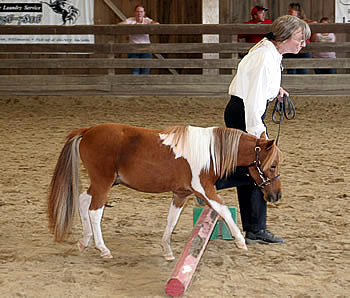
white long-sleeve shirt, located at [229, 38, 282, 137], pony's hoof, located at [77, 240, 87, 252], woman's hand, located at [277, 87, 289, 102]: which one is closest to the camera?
white long-sleeve shirt, located at [229, 38, 282, 137]

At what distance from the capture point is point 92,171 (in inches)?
157

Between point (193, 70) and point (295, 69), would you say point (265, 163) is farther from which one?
point (193, 70)

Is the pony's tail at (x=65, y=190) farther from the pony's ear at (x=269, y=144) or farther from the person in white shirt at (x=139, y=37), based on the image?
the person in white shirt at (x=139, y=37)

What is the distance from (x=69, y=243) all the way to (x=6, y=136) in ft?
15.3

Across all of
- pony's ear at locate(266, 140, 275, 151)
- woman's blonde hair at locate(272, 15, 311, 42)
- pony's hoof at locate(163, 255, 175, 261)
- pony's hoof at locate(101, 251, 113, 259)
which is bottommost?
pony's hoof at locate(163, 255, 175, 261)

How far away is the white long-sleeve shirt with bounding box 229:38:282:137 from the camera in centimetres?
404

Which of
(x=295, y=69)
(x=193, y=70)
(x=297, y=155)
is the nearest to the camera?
(x=297, y=155)

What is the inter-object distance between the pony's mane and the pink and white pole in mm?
320

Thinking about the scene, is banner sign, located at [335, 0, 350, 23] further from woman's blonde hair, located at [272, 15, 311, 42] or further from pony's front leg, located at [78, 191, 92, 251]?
pony's front leg, located at [78, 191, 92, 251]

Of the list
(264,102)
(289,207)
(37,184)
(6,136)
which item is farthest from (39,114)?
(264,102)

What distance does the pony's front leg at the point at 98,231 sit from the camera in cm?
395

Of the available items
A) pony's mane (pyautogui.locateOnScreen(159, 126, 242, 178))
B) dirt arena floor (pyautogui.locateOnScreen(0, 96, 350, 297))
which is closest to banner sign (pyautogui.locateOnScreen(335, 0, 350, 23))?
dirt arena floor (pyautogui.locateOnScreen(0, 96, 350, 297))

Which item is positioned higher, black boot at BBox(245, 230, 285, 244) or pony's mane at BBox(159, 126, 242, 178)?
pony's mane at BBox(159, 126, 242, 178)

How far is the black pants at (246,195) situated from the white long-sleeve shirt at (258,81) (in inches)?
6.1
